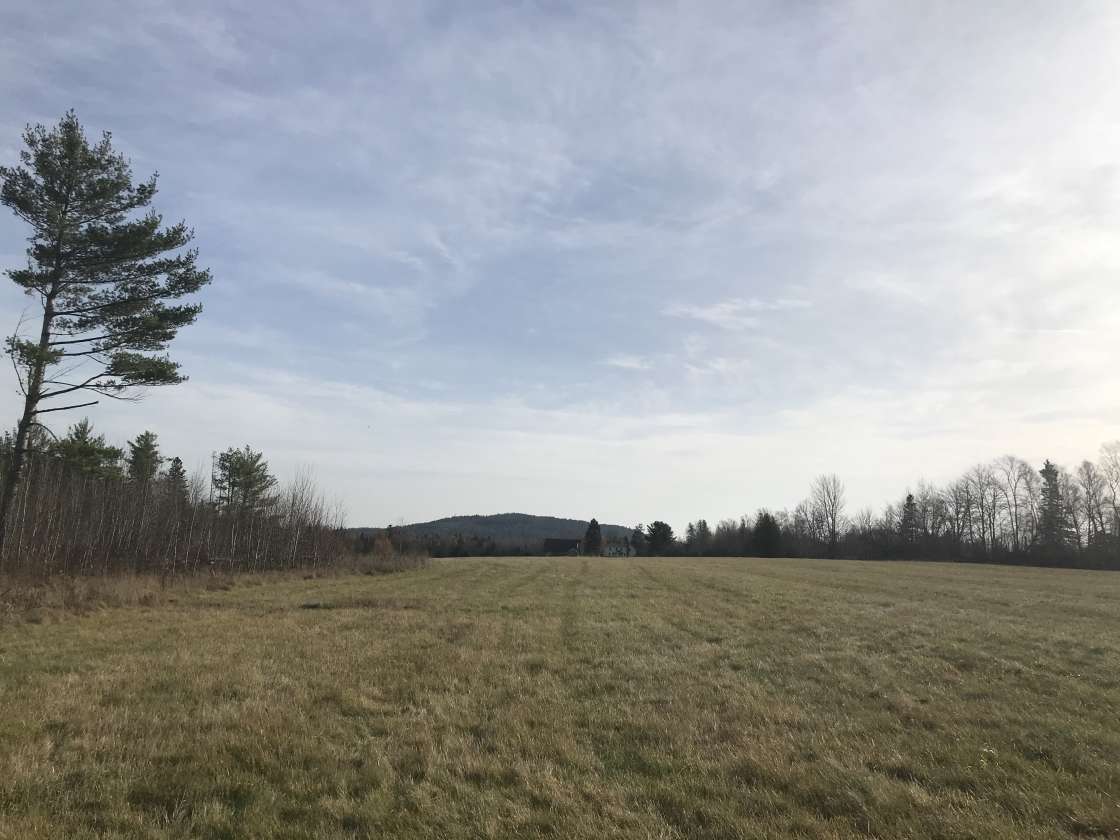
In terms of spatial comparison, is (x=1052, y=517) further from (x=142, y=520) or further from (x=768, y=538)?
(x=142, y=520)

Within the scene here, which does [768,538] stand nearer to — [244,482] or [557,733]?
[244,482]

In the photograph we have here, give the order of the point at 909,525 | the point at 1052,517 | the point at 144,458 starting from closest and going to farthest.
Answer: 1. the point at 144,458
2. the point at 1052,517
3. the point at 909,525

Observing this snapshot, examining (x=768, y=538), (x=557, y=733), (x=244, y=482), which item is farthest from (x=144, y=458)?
(x=768, y=538)

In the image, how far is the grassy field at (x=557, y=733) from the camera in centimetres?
511

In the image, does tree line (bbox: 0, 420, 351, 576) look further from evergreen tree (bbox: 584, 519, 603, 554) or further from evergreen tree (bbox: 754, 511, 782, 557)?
evergreen tree (bbox: 584, 519, 603, 554)

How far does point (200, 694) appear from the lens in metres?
9.00

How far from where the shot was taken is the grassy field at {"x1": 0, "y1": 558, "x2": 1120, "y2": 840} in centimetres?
511

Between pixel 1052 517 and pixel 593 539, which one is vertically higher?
pixel 1052 517

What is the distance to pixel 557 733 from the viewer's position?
754 cm

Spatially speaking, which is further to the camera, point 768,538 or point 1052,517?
point 768,538

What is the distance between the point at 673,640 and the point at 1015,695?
22.8 ft

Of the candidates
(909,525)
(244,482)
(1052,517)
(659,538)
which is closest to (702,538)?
(659,538)

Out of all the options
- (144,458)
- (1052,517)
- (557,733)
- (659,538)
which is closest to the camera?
(557,733)

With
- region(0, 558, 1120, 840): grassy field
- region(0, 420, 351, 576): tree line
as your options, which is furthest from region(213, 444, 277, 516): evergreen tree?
region(0, 558, 1120, 840): grassy field
